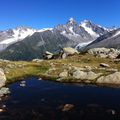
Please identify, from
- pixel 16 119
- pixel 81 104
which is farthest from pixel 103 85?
pixel 16 119

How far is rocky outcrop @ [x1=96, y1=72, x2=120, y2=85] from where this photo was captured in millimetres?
88681

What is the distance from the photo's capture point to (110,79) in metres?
90.1

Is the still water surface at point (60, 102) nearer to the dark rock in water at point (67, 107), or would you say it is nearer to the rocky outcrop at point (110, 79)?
the dark rock in water at point (67, 107)

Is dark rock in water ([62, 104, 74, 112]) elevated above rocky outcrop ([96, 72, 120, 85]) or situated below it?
below

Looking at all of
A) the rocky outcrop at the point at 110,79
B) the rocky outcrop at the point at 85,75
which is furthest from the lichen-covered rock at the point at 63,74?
the rocky outcrop at the point at 110,79

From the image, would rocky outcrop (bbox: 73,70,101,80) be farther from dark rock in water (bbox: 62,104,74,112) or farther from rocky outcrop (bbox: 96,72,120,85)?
dark rock in water (bbox: 62,104,74,112)

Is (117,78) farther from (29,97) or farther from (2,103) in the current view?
(2,103)

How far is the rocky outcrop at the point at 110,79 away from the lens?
88.7 metres

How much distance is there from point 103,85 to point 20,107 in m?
32.7

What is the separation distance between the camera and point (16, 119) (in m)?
54.1

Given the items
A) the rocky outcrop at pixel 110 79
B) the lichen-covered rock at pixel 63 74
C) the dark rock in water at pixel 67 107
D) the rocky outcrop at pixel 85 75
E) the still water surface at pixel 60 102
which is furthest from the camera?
the lichen-covered rock at pixel 63 74

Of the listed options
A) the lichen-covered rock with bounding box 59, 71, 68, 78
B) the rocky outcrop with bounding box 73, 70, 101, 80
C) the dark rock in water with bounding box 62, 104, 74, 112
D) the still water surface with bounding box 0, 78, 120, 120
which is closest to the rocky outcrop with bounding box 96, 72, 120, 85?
the rocky outcrop with bounding box 73, 70, 101, 80

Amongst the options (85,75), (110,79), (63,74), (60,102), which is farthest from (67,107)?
(63,74)

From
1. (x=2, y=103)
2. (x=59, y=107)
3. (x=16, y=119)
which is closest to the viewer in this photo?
(x=16, y=119)
